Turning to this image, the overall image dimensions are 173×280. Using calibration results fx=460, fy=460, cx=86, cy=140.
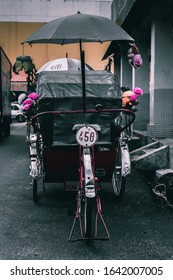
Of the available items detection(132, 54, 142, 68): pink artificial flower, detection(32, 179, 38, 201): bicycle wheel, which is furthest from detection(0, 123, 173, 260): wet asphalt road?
detection(132, 54, 142, 68): pink artificial flower

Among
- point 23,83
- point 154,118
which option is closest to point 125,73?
point 154,118

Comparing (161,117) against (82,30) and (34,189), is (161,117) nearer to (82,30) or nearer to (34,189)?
(34,189)

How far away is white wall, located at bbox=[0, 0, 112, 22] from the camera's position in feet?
145

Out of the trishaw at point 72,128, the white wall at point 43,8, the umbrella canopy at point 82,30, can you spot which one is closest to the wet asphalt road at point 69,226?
the trishaw at point 72,128

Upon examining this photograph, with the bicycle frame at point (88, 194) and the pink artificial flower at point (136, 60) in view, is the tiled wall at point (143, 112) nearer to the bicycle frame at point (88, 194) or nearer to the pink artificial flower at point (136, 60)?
the pink artificial flower at point (136, 60)

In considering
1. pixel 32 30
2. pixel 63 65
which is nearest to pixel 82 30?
pixel 63 65

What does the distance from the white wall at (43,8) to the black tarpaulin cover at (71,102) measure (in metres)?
39.0

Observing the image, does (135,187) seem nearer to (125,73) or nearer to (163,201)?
(163,201)

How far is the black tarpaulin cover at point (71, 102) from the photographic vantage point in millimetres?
6453

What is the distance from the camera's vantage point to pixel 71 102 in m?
6.63

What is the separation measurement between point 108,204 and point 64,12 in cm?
4049

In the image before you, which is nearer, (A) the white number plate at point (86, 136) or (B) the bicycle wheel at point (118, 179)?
(A) the white number plate at point (86, 136)
